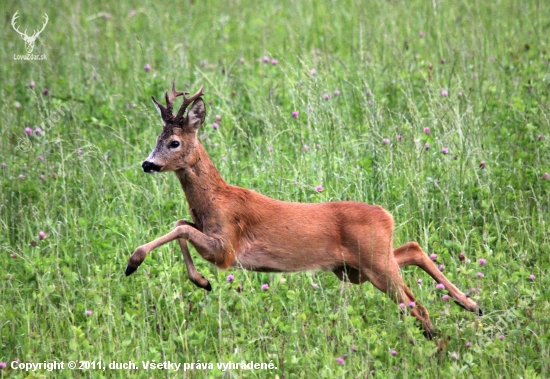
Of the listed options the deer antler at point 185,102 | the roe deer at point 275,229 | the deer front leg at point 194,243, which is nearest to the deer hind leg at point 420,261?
the roe deer at point 275,229

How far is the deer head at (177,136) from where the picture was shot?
5.91m

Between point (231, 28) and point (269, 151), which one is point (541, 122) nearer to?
point (269, 151)

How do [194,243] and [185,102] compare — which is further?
[185,102]

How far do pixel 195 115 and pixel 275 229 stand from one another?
0.92 metres

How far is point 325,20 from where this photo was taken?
11656 millimetres

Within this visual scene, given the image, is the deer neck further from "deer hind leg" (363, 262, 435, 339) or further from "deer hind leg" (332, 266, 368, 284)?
"deer hind leg" (363, 262, 435, 339)

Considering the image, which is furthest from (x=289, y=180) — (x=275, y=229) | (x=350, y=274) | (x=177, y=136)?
(x=177, y=136)

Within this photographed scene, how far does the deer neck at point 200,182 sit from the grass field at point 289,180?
528 mm

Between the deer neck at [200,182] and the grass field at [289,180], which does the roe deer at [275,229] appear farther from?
the grass field at [289,180]

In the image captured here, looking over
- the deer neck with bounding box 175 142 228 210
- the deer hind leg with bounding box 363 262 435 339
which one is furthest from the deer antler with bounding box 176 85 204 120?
the deer hind leg with bounding box 363 262 435 339

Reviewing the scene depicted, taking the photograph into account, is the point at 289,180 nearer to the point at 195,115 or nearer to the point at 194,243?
the point at 195,115

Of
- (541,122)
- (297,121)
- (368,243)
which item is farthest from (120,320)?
(541,122)

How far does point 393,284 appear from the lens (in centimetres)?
592

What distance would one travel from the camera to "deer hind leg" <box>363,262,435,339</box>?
5.86 m
